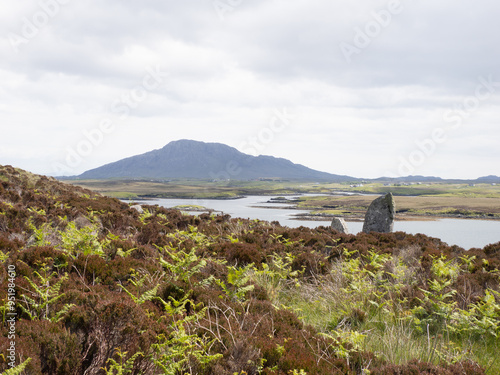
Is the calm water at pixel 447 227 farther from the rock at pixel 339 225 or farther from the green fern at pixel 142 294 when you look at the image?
the green fern at pixel 142 294

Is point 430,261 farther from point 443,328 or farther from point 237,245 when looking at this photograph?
point 237,245

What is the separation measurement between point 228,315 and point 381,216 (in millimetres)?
18257

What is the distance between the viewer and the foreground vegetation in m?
2.91

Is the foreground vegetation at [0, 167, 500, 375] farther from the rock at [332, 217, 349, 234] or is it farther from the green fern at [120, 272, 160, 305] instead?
the rock at [332, 217, 349, 234]

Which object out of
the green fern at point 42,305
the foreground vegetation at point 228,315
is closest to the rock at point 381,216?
the foreground vegetation at point 228,315

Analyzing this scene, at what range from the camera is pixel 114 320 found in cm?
306

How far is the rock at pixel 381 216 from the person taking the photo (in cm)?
2023

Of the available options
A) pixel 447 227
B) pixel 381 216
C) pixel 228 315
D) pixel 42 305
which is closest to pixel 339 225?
pixel 381 216

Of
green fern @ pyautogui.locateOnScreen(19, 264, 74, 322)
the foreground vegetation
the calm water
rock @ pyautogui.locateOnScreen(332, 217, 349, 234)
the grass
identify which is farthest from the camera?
the calm water

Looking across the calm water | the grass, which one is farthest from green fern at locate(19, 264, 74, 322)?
the calm water

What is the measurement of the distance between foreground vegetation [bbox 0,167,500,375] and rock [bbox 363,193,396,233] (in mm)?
11639

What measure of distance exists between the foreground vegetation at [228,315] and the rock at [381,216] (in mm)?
11639

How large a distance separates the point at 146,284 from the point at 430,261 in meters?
7.16

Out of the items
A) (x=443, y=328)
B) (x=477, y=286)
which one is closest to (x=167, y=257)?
(x=443, y=328)
